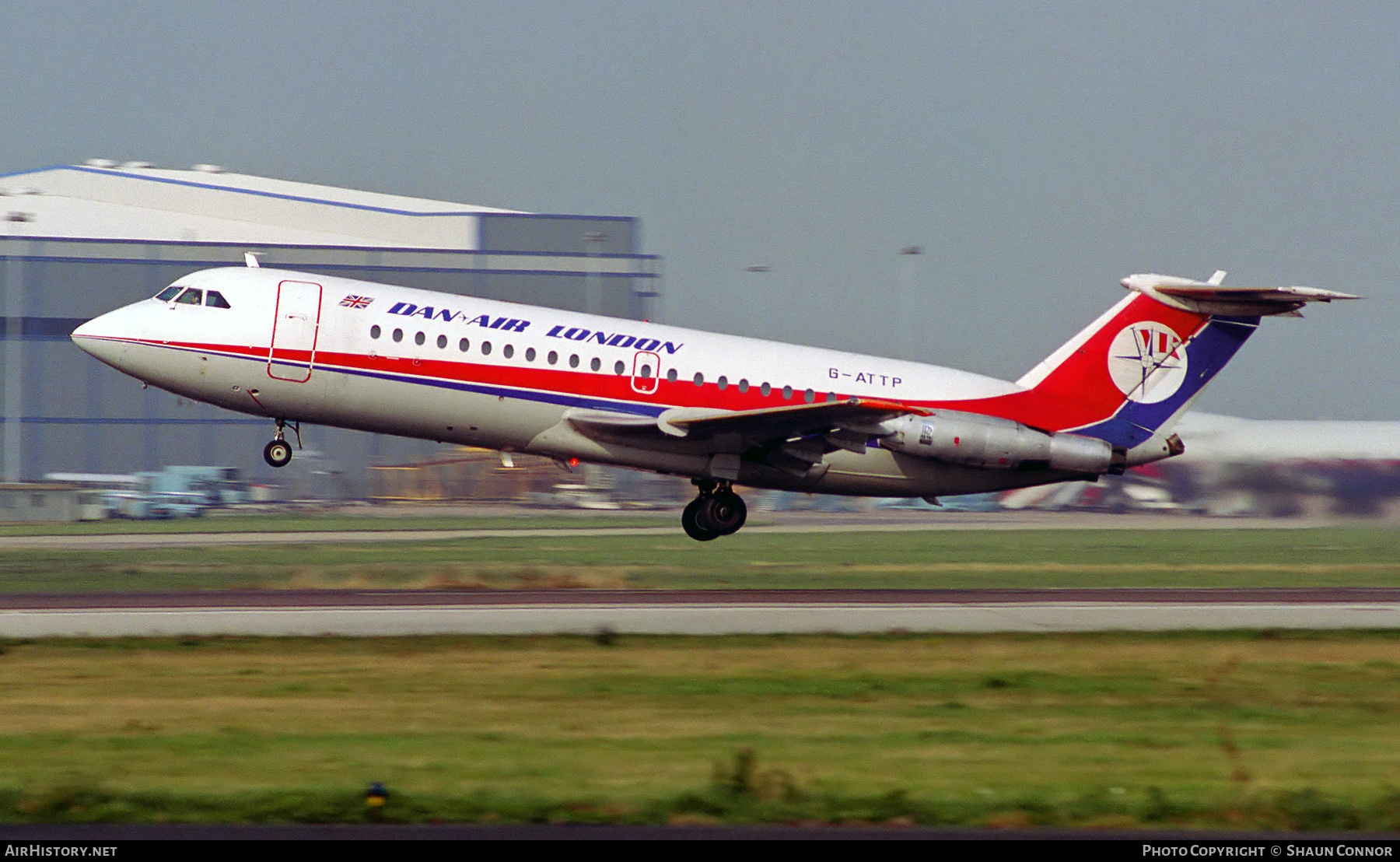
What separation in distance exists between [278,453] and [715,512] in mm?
8954

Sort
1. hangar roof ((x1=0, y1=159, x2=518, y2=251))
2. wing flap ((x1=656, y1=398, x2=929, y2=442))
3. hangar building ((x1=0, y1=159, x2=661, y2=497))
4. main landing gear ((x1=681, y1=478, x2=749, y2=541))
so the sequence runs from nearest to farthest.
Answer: wing flap ((x1=656, y1=398, x2=929, y2=442))
main landing gear ((x1=681, y1=478, x2=749, y2=541))
hangar building ((x1=0, y1=159, x2=661, y2=497))
hangar roof ((x1=0, y1=159, x2=518, y2=251))

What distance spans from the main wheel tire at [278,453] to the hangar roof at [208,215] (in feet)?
182

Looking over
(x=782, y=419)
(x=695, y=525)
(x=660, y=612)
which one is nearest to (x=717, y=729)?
(x=660, y=612)

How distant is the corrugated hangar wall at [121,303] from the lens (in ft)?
257

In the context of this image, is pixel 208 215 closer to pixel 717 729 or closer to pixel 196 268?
pixel 196 268

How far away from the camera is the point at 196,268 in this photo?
7825 cm

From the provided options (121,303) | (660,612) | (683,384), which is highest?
(121,303)

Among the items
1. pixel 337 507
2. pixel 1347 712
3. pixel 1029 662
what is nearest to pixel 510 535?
pixel 337 507

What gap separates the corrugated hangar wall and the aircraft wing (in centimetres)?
4926

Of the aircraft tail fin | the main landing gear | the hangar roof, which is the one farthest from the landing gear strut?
the hangar roof

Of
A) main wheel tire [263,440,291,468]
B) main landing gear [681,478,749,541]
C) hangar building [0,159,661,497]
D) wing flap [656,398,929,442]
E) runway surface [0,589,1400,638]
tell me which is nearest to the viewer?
runway surface [0,589,1400,638]

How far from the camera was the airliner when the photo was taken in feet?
92.9

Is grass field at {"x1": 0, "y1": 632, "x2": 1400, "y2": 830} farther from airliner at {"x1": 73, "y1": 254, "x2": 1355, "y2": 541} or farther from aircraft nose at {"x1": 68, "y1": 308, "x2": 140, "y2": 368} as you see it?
aircraft nose at {"x1": 68, "y1": 308, "x2": 140, "y2": 368}

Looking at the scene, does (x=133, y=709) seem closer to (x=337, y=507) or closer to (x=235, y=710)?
(x=235, y=710)
